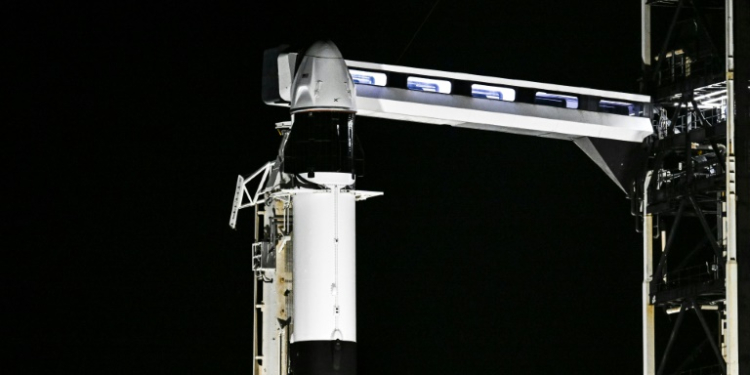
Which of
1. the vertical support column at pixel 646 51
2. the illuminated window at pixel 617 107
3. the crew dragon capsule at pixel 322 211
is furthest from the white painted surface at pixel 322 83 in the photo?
the vertical support column at pixel 646 51

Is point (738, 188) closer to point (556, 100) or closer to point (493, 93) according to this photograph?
point (556, 100)

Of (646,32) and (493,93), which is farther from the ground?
(646,32)

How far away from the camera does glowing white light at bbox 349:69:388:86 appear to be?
2209 cm

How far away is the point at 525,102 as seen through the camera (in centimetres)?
2338

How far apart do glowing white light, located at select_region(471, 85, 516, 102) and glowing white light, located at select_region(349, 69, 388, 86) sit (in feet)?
5.43

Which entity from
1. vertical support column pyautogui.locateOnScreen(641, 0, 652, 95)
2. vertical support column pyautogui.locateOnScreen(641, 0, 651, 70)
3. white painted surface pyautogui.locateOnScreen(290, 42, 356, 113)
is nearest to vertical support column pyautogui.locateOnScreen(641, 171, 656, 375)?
vertical support column pyautogui.locateOnScreen(641, 0, 652, 95)

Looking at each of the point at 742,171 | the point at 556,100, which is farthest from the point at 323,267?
the point at 742,171

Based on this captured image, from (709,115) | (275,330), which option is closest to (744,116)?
(709,115)

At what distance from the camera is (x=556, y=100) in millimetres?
23734

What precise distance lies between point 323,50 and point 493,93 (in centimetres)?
360

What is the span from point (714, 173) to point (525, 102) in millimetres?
3486

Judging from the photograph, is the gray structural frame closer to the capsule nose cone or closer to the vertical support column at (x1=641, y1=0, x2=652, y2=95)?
the vertical support column at (x1=641, y1=0, x2=652, y2=95)

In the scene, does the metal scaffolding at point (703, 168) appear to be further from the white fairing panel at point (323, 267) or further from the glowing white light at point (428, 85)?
the white fairing panel at point (323, 267)

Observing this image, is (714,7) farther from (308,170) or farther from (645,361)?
(308,170)
